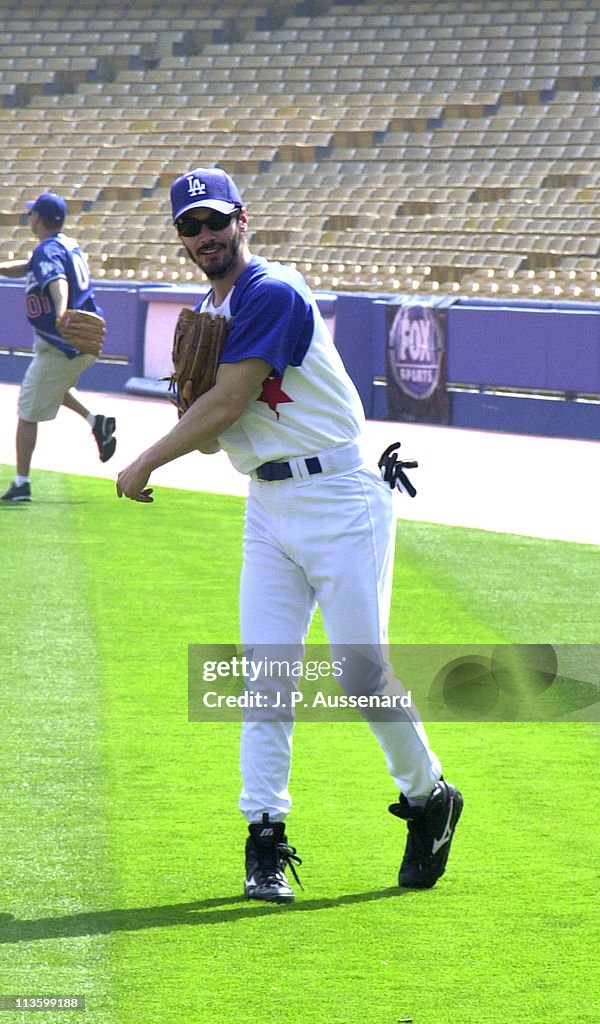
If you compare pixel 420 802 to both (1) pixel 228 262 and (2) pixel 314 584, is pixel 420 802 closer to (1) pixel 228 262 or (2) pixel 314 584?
(2) pixel 314 584

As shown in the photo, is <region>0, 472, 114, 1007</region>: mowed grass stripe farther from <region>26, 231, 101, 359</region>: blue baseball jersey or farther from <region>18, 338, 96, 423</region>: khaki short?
<region>26, 231, 101, 359</region>: blue baseball jersey

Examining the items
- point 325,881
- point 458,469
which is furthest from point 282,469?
point 458,469

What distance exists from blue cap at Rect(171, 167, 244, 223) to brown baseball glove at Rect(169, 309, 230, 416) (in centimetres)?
25

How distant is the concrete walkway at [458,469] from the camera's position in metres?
10.4

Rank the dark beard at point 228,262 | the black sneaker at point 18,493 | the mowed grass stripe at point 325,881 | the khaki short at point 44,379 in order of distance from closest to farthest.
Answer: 1. the mowed grass stripe at point 325,881
2. the dark beard at point 228,262
3. the khaki short at point 44,379
4. the black sneaker at point 18,493

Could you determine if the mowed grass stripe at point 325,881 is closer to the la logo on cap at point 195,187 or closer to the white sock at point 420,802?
the white sock at point 420,802

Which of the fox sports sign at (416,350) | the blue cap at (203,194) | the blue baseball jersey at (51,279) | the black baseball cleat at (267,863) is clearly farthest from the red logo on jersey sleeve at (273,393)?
the fox sports sign at (416,350)

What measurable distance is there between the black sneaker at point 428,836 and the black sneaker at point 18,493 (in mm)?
7051

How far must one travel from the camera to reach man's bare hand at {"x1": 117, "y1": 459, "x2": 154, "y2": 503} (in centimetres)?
356

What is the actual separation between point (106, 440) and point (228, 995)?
7725 millimetres

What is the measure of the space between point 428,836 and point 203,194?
5.36 feet

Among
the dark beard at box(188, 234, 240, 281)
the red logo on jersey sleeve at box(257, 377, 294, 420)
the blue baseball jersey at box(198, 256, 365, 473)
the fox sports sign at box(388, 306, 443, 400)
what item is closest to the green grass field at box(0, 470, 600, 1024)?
the blue baseball jersey at box(198, 256, 365, 473)

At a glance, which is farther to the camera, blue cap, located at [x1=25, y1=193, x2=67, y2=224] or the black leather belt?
blue cap, located at [x1=25, y1=193, x2=67, y2=224]

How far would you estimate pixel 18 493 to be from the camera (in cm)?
1051
